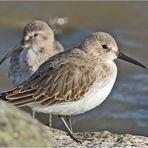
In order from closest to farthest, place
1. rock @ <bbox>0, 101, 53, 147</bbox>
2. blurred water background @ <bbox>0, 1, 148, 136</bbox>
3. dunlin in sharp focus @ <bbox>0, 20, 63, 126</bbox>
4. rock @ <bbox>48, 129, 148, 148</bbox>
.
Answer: rock @ <bbox>0, 101, 53, 147</bbox>
rock @ <bbox>48, 129, 148, 148</bbox>
dunlin in sharp focus @ <bbox>0, 20, 63, 126</bbox>
blurred water background @ <bbox>0, 1, 148, 136</bbox>

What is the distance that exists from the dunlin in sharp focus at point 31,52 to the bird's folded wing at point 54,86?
1909mm

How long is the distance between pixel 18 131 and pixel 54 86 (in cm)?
241

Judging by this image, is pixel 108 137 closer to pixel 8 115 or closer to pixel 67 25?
pixel 8 115

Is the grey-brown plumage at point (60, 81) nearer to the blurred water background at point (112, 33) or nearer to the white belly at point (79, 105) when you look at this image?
the white belly at point (79, 105)

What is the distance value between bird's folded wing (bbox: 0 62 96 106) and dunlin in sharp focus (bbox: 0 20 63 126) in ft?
6.26

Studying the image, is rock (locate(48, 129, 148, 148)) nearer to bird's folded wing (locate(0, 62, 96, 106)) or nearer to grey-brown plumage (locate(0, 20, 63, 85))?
bird's folded wing (locate(0, 62, 96, 106))

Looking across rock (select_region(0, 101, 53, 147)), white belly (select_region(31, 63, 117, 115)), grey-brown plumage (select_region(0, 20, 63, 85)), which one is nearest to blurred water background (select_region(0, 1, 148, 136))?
grey-brown plumage (select_region(0, 20, 63, 85))

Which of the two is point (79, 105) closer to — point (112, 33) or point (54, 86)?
point (54, 86)

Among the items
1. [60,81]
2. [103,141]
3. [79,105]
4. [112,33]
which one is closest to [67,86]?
[60,81]

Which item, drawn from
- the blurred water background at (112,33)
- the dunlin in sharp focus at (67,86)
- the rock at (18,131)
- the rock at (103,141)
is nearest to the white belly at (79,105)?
the dunlin in sharp focus at (67,86)

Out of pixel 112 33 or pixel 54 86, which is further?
pixel 112 33

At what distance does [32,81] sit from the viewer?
7371 mm

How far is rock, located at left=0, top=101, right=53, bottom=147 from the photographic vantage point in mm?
4941

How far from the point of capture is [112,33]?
1364 centimetres
